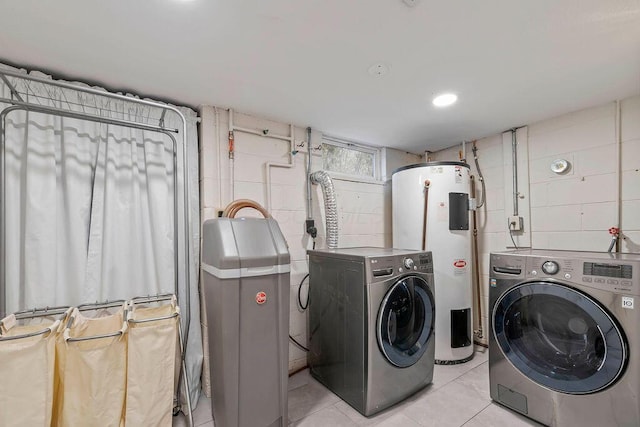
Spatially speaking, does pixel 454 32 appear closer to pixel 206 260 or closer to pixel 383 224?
pixel 206 260

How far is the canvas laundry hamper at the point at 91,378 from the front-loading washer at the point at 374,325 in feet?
4.22

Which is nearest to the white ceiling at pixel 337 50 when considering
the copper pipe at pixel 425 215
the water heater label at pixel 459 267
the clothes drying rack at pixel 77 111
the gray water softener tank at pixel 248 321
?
the clothes drying rack at pixel 77 111

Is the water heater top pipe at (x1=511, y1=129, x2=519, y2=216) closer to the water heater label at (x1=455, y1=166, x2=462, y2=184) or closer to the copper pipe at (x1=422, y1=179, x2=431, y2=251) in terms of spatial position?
the water heater label at (x1=455, y1=166, x2=462, y2=184)

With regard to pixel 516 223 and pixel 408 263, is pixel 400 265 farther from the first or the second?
pixel 516 223

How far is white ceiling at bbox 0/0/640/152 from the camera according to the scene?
1.22 m

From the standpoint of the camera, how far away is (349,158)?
3074 mm

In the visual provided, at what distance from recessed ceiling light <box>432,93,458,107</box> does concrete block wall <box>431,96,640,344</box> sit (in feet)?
3.53

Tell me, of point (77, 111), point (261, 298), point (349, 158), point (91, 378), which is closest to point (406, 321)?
point (261, 298)

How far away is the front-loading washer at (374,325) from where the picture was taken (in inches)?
71.1

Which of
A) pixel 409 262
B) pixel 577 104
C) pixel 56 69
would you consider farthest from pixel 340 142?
pixel 56 69

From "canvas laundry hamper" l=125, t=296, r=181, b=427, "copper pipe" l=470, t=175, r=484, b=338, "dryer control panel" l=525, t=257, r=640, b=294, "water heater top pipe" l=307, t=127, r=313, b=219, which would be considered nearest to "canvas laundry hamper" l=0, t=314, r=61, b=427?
"canvas laundry hamper" l=125, t=296, r=181, b=427

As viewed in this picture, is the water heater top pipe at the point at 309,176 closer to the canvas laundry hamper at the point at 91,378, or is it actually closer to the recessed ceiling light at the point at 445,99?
the recessed ceiling light at the point at 445,99

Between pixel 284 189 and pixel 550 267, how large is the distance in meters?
1.94

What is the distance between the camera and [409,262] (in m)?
2.00
